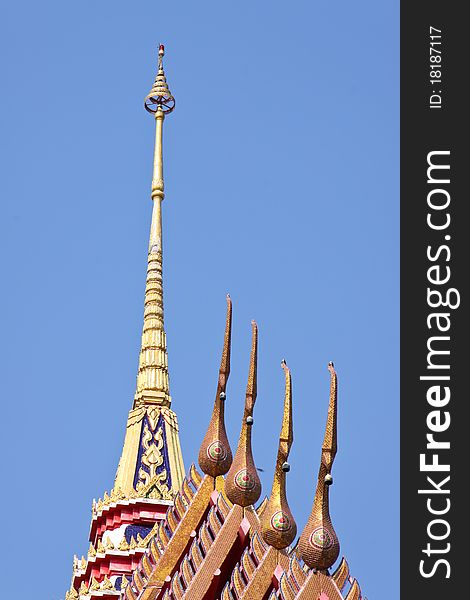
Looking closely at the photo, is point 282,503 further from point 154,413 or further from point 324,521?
point 154,413

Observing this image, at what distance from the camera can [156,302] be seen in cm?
3841

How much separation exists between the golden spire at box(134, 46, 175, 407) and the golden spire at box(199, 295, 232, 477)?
1112 cm

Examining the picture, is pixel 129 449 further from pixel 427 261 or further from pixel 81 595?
pixel 427 261

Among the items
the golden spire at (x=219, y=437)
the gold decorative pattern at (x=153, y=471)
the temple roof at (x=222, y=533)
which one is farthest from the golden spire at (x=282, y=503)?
the gold decorative pattern at (x=153, y=471)

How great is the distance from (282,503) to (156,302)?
15769mm

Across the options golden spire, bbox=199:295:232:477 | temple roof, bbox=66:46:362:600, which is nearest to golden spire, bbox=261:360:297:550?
temple roof, bbox=66:46:362:600

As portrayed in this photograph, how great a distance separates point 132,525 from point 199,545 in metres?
10.7

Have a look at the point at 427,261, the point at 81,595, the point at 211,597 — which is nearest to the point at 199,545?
the point at 211,597

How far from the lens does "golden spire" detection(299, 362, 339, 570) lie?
21438 millimetres

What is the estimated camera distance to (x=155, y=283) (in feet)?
127

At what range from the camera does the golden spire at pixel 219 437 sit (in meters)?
25.4

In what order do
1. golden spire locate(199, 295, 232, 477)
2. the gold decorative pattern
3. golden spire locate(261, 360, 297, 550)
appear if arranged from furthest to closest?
the gold decorative pattern, golden spire locate(199, 295, 232, 477), golden spire locate(261, 360, 297, 550)

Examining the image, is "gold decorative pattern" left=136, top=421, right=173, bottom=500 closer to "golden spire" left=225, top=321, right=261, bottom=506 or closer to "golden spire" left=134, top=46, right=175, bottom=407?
"golden spire" left=134, top=46, right=175, bottom=407

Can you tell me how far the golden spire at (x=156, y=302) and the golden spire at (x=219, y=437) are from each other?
36.5 ft
